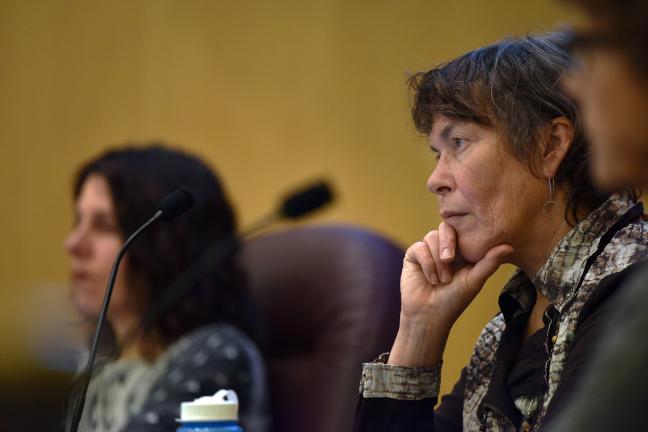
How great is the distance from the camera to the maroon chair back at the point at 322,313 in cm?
215

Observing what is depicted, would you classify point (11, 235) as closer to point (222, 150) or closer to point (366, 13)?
point (222, 150)

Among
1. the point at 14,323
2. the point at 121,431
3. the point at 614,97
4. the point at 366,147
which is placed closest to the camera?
the point at 614,97

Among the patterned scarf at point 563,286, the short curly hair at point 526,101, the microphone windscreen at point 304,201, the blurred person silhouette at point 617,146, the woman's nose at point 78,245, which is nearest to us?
the blurred person silhouette at point 617,146

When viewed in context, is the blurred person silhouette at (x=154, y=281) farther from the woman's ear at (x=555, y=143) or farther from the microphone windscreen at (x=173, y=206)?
the woman's ear at (x=555, y=143)

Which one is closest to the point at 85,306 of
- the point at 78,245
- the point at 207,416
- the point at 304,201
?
the point at 78,245

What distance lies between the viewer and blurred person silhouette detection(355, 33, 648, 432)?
1.44m

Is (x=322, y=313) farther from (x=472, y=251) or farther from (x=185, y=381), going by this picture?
(x=472, y=251)

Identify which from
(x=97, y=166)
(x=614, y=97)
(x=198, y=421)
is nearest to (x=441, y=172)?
(x=198, y=421)

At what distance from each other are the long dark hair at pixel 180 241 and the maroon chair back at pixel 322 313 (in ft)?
0.22

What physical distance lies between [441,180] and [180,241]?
104cm

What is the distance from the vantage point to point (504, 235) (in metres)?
1.51

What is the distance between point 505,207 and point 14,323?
0.70m

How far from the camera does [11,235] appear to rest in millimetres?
3619

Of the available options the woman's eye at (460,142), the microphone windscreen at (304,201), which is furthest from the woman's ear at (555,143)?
the microphone windscreen at (304,201)
